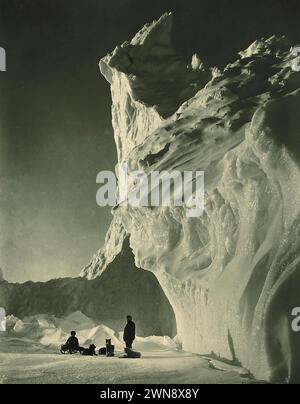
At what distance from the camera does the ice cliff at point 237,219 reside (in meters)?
3.27

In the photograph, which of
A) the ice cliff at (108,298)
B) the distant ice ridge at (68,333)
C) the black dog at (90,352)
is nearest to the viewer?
the black dog at (90,352)

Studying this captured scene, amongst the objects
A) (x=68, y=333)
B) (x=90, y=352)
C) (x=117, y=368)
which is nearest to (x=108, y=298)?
(x=68, y=333)

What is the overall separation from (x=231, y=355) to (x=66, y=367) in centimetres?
111

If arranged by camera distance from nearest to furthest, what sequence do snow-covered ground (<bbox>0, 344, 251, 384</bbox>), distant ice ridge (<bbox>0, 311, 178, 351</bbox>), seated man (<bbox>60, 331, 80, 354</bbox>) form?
snow-covered ground (<bbox>0, 344, 251, 384</bbox>) < seated man (<bbox>60, 331, 80, 354</bbox>) < distant ice ridge (<bbox>0, 311, 178, 351</bbox>)

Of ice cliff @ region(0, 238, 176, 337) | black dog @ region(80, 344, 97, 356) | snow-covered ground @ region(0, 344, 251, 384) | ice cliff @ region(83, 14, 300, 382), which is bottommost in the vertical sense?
snow-covered ground @ region(0, 344, 251, 384)

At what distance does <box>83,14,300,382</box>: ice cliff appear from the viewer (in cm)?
327

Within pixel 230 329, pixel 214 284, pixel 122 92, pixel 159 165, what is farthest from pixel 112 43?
pixel 230 329

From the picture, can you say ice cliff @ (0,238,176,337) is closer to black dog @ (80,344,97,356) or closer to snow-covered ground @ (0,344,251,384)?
black dog @ (80,344,97,356)

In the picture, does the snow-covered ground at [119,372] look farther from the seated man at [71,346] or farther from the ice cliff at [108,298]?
the ice cliff at [108,298]

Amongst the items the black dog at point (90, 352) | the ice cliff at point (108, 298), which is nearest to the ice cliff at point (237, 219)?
the black dog at point (90, 352)

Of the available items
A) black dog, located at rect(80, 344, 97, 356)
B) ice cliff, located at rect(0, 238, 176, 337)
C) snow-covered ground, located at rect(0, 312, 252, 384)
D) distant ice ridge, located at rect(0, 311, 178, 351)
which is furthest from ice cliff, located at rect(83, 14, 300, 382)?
ice cliff, located at rect(0, 238, 176, 337)

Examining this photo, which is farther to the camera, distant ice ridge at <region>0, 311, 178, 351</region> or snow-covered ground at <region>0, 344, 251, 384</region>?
distant ice ridge at <region>0, 311, 178, 351</region>

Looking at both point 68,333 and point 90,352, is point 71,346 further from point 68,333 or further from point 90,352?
point 68,333

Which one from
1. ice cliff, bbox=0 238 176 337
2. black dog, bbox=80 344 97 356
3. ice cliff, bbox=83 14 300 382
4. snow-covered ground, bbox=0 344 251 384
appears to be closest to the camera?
ice cliff, bbox=83 14 300 382
